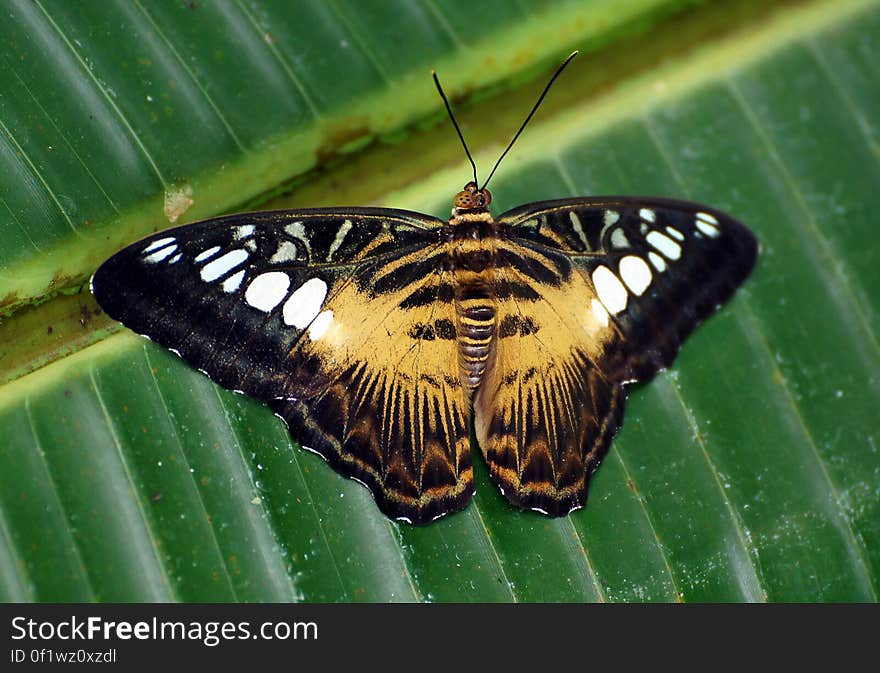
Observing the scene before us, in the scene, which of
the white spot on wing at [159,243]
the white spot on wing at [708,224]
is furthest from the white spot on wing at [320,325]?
the white spot on wing at [708,224]

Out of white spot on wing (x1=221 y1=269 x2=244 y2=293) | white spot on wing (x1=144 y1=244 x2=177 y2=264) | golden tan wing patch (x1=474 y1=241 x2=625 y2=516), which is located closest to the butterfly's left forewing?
golden tan wing patch (x1=474 y1=241 x2=625 y2=516)

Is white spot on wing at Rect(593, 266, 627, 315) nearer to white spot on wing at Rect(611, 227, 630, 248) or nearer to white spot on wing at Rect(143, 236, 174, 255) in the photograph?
white spot on wing at Rect(611, 227, 630, 248)

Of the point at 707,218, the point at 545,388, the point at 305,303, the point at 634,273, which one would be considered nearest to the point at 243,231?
the point at 305,303

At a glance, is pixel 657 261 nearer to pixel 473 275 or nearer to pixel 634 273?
pixel 634 273

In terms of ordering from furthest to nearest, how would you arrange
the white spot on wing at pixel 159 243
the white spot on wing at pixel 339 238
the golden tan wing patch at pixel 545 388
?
the golden tan wing patch at pixel 545 388, the white spot on wing at pixel 339 238, the white spot on wing at pixel 159 243

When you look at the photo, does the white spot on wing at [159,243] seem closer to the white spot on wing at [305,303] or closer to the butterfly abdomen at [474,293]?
the white spot on wing at [305,303]

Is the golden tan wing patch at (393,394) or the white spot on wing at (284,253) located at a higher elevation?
the white spot on wing at (284,253)
